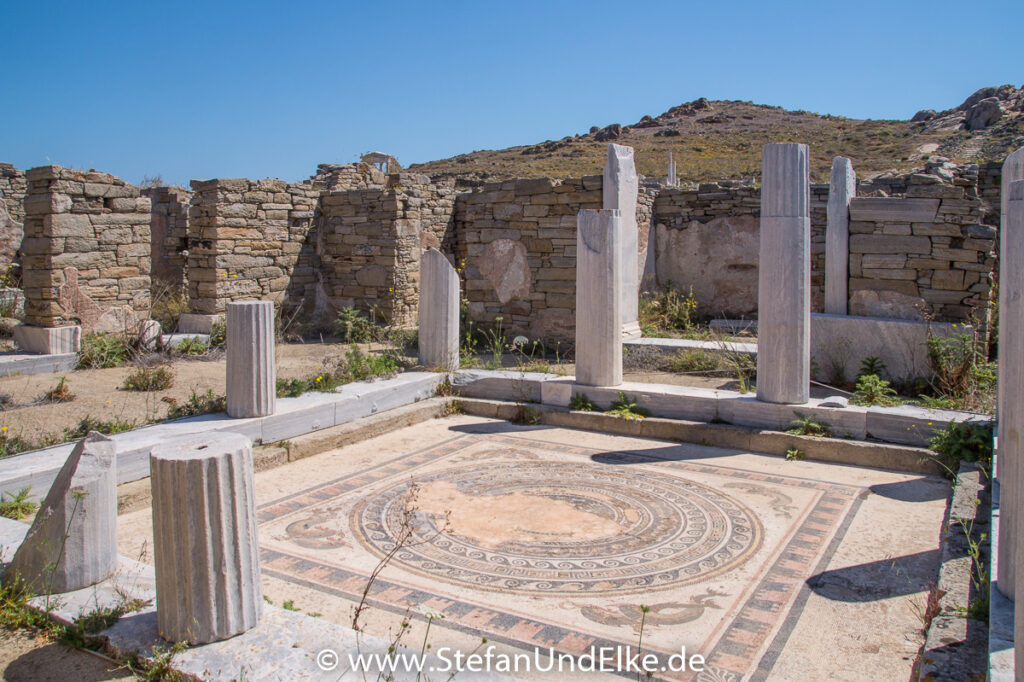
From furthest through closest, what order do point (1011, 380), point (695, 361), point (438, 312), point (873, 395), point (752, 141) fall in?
1. point (752, 141)
2. point (695, 361)
3. point (438, 312)
4. point (873, 395)
5. point (1011, 380)

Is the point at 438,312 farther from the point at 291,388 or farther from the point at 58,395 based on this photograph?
the point at 58,395

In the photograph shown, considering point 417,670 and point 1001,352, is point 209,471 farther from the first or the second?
point 1001,352

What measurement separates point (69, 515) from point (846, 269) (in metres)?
8.52

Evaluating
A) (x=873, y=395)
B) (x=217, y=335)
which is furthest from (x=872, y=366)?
(x=217, y=335)

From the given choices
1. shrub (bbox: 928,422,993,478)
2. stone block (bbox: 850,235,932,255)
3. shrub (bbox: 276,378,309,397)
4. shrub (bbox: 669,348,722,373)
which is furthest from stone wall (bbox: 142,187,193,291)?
shrub (bbox: 928,422,993,478)

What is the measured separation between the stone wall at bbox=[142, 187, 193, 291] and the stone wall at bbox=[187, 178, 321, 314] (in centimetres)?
128

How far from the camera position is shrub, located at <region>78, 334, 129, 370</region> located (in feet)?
30.7

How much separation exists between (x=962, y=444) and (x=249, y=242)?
33.2ft

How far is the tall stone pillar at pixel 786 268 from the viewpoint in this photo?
22.1ft

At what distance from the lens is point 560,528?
16.1 feet

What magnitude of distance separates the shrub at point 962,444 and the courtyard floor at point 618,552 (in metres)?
0.21

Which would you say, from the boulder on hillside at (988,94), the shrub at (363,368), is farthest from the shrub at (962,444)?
the boulder on hillside at (988,94)

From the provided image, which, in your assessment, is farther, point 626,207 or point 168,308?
point 168,308

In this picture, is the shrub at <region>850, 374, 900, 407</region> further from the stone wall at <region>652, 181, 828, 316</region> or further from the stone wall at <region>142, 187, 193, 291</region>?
the stone wall at <region>142, 187, 193, 291</region>
